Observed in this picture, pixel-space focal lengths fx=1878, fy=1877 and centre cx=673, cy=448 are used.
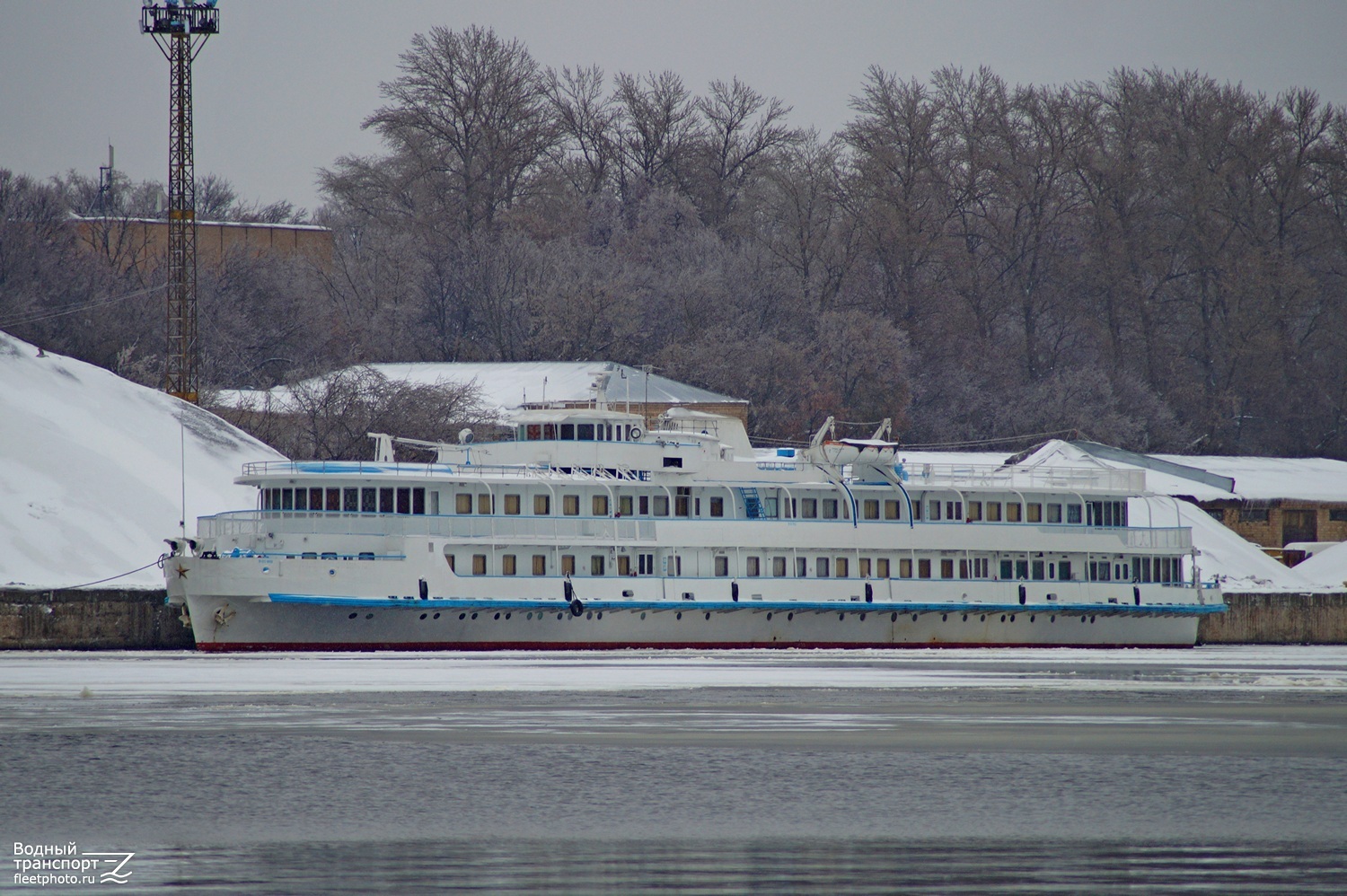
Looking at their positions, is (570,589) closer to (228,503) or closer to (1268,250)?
(228,503)

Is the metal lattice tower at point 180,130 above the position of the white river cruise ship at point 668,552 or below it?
above

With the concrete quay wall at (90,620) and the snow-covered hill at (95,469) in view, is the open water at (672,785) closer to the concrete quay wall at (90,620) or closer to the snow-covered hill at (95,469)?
the concrete quay wall at (90,620)

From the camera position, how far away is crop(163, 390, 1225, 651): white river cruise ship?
47.9 meters

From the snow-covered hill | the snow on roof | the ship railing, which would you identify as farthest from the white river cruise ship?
the snow on roof

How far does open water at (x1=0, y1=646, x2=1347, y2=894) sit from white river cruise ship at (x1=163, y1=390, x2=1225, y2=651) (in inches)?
432

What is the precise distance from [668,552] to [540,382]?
31.2 metres

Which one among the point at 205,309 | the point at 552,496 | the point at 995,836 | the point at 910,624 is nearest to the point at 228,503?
the point at 552,496

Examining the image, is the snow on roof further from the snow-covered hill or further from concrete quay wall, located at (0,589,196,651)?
concrete quay wall, located at (0,589,196,651)

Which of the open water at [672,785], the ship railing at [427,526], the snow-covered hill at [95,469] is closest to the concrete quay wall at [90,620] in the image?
the snow-covered hill at [95,469]

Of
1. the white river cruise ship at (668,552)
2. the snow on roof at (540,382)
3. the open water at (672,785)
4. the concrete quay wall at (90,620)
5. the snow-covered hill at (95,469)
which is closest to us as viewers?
the open water at (672,785)

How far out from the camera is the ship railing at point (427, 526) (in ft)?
159

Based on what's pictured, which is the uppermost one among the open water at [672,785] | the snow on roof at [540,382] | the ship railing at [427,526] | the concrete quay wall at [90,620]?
the snow on roof at [540,382]

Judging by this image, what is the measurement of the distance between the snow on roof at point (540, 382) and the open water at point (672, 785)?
41487mm

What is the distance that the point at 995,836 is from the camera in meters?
18.7
